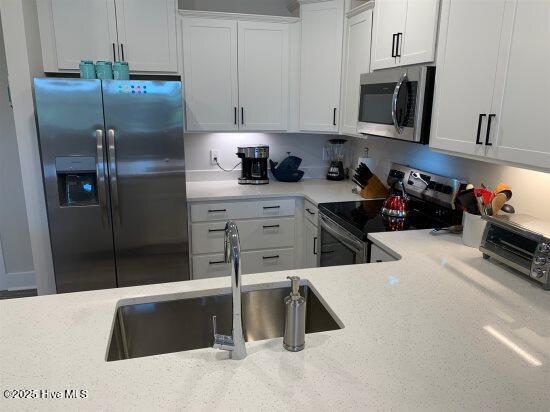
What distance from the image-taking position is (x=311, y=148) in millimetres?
3686

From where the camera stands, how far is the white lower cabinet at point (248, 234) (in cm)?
294

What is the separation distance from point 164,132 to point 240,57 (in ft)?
3.16

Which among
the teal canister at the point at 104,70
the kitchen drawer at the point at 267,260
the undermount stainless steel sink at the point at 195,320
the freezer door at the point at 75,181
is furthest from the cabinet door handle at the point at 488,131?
the teal canister at the point at 104,70

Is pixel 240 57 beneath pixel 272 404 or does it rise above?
above

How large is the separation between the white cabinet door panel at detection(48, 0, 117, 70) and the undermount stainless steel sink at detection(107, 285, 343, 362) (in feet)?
6.99

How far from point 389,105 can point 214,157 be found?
66.3 inches

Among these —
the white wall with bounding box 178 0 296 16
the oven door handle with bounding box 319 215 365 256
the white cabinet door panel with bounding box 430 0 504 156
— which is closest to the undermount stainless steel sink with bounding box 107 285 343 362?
the oven door handle with bounding box 319 215 365 256

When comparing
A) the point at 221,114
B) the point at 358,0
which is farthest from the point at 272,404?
the point at 358,0

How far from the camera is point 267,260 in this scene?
10.3 ft

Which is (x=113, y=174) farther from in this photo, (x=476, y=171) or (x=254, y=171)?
(x=476, y=171)

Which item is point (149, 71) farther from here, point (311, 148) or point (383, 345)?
point (383, 345)

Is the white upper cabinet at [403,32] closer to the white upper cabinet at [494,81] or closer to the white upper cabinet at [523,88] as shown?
the white upper cabinet at [494,81]

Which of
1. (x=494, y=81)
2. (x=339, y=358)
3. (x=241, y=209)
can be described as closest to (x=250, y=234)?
(x=241, y=209)

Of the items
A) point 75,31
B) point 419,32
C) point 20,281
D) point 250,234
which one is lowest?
point 20,281
